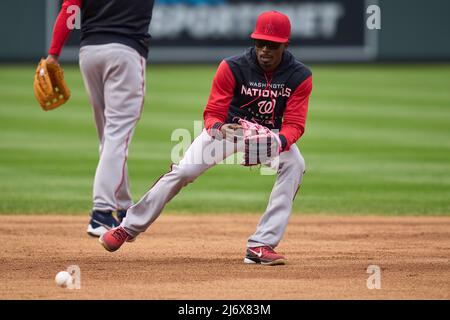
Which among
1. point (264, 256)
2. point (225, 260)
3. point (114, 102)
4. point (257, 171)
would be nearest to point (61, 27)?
point (114, 102)

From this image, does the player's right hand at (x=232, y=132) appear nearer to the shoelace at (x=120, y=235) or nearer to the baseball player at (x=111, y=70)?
the shoelace at (x=120, y=235)

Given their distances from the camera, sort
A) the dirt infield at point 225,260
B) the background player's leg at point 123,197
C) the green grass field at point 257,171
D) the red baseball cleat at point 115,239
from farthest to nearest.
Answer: the green grass field at point 257,171 → the background player's leg at point 123,197 → the red baseball cleat at point 115,239 → the dirt infield at point 225,260

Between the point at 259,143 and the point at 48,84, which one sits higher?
the point at 48,84

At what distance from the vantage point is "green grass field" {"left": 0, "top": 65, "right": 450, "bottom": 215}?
9.30 meters

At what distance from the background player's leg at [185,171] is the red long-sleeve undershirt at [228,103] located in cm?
12

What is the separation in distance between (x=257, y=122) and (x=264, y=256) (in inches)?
31.7

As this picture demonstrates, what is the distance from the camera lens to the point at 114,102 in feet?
22.4

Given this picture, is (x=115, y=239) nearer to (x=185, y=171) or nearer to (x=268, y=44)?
(x=185, y=171)

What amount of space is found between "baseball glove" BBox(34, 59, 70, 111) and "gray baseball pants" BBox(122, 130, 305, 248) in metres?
1.27

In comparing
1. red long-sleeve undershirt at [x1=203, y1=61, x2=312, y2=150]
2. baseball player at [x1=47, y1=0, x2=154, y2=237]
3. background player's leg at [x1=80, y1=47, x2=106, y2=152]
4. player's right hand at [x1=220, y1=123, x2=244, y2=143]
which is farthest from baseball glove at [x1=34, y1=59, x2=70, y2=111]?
player's right hand at [x1=220, y1=123, x2=244, y2=143]

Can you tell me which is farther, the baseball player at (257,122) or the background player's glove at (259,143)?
the baseball player at (257,122)

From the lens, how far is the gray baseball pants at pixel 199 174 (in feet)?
19.7

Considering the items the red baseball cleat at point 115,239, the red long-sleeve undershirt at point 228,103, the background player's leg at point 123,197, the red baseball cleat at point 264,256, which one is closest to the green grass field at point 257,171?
the background player's leg at point 123,197

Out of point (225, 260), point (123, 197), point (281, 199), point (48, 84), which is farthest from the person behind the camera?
point (123, 197)
